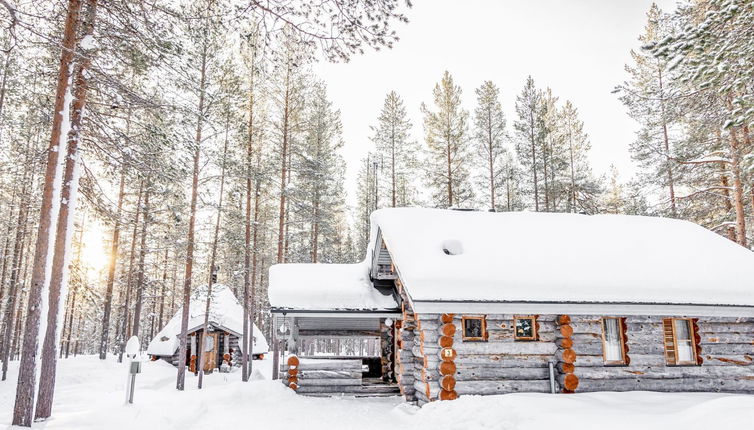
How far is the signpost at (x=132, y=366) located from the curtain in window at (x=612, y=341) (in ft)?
37.9

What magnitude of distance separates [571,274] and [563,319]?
1.16m

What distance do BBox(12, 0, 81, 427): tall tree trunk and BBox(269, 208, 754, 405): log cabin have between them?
20.0 ft

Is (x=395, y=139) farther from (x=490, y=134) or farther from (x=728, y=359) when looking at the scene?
(x=728, y=359)

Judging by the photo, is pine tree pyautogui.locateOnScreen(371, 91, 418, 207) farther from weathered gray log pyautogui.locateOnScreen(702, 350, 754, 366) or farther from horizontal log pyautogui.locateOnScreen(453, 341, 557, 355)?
weathered gray log pyautogui.locateOnScreen(702, 350, 754, 366)

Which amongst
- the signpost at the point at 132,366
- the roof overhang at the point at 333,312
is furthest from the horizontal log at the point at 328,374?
the signpost at the point at 132,366

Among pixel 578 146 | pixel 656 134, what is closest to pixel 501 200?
pixel 578 146

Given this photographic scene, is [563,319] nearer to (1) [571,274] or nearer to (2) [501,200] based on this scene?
(1) [571,274]

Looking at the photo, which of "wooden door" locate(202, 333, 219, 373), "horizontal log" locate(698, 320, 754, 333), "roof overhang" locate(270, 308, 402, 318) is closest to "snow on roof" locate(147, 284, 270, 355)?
"wooden door" locate(202, 333, 219, 373)

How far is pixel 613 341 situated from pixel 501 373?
3040 mm

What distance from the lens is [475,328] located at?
1143 centimetres

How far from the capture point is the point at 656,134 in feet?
70.2

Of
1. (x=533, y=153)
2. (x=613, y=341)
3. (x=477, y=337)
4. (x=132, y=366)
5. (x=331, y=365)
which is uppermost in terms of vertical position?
(x=533, y=153)

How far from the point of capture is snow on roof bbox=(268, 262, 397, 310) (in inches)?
518

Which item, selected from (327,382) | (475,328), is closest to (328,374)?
(327,382)
